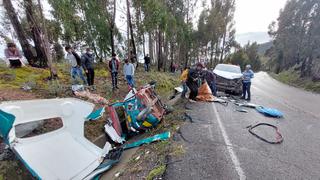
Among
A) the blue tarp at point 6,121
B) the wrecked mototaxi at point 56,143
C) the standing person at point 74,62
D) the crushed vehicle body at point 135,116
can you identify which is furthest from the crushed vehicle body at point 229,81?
the blue tarp at point 6,121

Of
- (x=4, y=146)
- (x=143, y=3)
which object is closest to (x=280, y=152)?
(x=4, y=146)

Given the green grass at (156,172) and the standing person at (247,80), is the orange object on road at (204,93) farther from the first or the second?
the green grass at (156,172)

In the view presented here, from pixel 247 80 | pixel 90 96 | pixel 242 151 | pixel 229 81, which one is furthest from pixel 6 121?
pixel 229 81

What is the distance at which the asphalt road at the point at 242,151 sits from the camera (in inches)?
133

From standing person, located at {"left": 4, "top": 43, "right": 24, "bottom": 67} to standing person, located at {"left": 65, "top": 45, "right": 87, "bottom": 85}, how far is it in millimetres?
2700

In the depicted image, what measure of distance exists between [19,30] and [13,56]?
169 centimetres

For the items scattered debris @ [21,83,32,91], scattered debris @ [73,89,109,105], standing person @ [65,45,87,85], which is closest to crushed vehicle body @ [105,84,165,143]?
scattered debris @ [73,89,109,105]

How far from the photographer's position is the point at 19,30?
9.77 metres

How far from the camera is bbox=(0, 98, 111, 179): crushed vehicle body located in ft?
13.4

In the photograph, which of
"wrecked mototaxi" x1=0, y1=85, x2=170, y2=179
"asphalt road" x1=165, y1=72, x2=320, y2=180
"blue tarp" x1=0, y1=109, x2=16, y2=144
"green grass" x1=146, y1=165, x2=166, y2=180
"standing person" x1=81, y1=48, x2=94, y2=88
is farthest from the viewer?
"standing person" x1=81, y1=48, x2=94, y2=88

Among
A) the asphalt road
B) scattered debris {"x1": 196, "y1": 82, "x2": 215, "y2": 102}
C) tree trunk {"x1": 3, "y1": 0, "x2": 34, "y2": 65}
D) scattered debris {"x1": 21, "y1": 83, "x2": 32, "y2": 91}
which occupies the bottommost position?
the asphalt road

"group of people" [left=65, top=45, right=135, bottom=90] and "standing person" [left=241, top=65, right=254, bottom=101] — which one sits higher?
"group of people" [left=65, top=45, right=135, bottom=90]

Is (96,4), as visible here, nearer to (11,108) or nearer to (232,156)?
(11,108)

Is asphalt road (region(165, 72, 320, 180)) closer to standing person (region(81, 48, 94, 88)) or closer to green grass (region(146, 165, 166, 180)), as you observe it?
green grass (region(146, 165, 166, 180))
